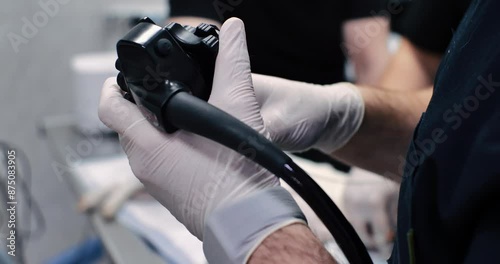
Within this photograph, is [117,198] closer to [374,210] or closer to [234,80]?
[374,210]

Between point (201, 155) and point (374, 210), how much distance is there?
1.64ft

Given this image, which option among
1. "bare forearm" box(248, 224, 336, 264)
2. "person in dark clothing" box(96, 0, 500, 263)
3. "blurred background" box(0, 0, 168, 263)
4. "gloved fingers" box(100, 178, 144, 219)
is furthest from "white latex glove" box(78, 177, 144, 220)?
"bare forearm" box(248, 224, 336, 264)

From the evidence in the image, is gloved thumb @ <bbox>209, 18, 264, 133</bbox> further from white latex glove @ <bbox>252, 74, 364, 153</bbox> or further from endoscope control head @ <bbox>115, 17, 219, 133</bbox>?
white latex glove @ <bbox>252, 74, 364, 153</bbox>

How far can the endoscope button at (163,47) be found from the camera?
42 cm

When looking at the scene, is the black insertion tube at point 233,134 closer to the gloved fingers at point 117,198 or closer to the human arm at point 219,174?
the human arm at point 219,174

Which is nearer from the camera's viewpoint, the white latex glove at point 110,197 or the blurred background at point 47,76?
the white latex glove at point 110,197

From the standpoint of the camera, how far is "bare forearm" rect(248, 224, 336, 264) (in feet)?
1.37

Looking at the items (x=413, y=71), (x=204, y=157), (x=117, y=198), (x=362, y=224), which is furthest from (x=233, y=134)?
(x=413, y=71)

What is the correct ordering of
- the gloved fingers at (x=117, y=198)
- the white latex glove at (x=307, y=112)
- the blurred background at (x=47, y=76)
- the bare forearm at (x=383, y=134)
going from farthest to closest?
the blurred background at (x=47, y=76)
the gloved fingers at (x=117, y=198)
the bare forearm at (x=383, y=134)
the white latex glove at (x=307, y=112)

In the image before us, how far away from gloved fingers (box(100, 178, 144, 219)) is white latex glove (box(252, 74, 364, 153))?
1.75 feet

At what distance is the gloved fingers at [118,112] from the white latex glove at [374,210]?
0.49m

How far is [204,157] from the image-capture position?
1.53ft

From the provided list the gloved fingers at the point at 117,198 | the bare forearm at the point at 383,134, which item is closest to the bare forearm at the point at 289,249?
the bare forearm at the point at 383,134

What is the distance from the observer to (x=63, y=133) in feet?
5.31
